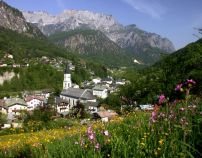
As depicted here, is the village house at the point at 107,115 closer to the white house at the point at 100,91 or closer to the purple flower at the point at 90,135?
the purple flower at the point at 90,135

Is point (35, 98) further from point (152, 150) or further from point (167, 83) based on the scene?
point (152, 150)

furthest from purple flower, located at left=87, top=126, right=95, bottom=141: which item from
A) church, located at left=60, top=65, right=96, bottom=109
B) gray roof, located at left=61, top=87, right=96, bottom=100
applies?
gray roof, located at left=61, top=87, right=96, bottom=100

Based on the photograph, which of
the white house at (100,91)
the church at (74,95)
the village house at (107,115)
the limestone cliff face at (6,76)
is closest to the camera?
the village house at (107,115)

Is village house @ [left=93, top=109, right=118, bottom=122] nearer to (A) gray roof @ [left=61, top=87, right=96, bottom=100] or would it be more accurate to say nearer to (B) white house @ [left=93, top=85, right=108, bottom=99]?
(A) gray roof @ [left=61, top=87, right=96, bottom=100]

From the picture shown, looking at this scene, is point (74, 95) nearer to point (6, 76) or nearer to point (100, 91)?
point (100, 91)

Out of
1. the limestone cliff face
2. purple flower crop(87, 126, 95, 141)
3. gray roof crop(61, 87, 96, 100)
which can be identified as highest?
the limestone cliff face

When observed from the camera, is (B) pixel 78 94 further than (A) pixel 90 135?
Yes

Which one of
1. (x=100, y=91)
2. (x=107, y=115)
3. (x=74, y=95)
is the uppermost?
(x=100, y=91)

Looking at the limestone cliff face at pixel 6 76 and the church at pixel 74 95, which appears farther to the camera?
the limestone cliff face at pixel 6 76

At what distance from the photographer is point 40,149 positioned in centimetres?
539

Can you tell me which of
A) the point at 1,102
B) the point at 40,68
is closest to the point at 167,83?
the point at 1,102

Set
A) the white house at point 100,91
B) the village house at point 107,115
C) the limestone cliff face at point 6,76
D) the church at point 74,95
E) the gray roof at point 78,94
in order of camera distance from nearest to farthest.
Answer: the village house at point 107,115, the church at point 74,95, the gray roof at point 78,94, the white house at point 100,91, the limestone cliff face at point 6,76

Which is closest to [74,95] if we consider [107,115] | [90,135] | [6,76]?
[6,76]

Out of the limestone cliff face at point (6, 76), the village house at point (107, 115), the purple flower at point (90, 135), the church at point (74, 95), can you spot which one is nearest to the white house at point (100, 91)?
the church at point (74, 95)
